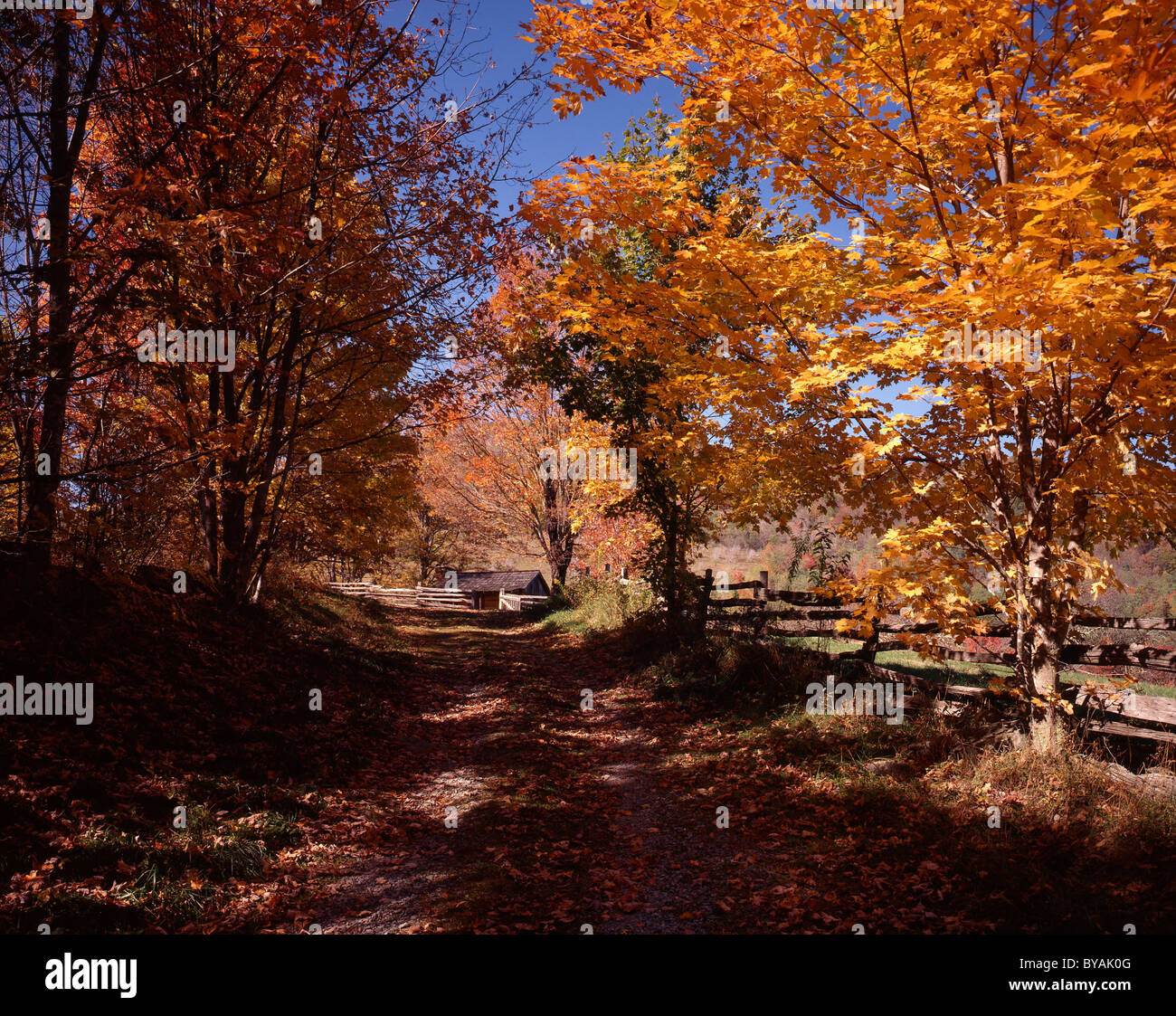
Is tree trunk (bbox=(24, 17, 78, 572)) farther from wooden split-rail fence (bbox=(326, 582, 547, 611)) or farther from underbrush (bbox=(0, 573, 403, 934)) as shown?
wooden split-rail fence (bbox=(326, 582, 547, 611))

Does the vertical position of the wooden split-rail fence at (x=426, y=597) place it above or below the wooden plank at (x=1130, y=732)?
below

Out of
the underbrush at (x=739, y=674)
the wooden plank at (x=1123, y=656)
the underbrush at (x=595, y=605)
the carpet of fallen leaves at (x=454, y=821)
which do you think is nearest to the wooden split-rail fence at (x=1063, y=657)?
the wooden plank at (x=1123, y=656)

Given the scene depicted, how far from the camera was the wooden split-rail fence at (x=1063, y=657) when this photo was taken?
5.54 m

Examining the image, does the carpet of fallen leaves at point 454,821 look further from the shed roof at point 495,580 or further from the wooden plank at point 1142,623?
the shed roof at point 495,580

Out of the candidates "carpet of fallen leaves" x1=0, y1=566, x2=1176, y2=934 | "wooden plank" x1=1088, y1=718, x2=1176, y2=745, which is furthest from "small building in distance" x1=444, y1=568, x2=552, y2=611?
"wooden plank" x1=1088, y1=718, x2=1176, y2=745


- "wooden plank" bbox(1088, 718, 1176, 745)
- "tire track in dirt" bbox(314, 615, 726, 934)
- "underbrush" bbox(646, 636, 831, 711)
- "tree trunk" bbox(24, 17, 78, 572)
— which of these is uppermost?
"tree trunk" bbox(24, 17, 78, 572)

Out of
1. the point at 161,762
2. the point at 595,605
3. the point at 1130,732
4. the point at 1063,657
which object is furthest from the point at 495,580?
the point at 1130,732

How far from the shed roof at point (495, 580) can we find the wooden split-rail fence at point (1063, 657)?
3228cm

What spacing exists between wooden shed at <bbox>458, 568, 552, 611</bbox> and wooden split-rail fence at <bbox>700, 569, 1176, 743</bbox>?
32.0m

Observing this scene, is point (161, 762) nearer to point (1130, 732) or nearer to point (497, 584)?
point (1130, 732)

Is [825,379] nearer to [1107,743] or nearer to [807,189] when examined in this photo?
[807,189]

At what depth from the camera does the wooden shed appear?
4191cm

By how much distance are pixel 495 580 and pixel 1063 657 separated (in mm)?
39127
